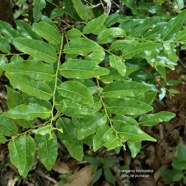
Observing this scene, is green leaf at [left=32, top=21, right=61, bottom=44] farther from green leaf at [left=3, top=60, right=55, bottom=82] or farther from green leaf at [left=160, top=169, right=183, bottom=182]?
green leaf at [left=160, top=169, right=183, bottom=182]

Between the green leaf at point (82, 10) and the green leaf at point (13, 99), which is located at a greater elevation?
the green leaf at point (82, 10)

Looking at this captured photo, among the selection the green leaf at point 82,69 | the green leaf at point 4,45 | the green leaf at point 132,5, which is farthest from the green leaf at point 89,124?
the green leaf at point 132,5

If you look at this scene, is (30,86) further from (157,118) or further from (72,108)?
(157,118)

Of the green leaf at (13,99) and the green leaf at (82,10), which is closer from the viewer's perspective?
the green leaf at (13,99)

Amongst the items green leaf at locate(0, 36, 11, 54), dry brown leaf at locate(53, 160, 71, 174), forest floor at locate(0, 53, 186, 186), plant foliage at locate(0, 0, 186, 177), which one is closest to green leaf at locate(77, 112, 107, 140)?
plant foliage at locate(0, 0, 186, 177)

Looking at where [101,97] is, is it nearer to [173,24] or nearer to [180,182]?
[173,24]

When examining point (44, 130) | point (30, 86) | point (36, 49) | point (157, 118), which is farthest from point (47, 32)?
point (157, 118)

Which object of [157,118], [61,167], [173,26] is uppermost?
[173,26]

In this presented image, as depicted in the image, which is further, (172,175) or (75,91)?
(172,175)

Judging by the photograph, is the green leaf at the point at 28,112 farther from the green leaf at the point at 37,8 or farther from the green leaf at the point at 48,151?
the green leaf at the point at 37,8
